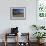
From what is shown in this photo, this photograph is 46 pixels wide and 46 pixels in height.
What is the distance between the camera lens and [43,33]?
714 centimetres

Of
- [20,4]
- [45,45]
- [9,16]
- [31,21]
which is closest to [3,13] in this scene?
[9,16]

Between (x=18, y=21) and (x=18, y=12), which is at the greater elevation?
(x=18, y=12)

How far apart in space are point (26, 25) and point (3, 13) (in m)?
1.23

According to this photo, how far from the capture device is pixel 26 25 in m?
7.52

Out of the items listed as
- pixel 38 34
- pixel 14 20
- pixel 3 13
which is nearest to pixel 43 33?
pixel 38 34

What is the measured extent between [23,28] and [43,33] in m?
1.00

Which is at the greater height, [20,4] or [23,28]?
[20,4]

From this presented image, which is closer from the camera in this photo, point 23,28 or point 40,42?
point 40,42

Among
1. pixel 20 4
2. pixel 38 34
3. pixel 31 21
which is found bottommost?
pixel 38 34

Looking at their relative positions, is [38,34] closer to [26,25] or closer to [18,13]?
[26,25]

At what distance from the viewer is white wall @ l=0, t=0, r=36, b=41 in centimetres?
744

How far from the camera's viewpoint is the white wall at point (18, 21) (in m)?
7.44

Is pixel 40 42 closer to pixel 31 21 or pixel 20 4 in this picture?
pixel 31 21

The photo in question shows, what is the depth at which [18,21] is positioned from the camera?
7508 millimetres
